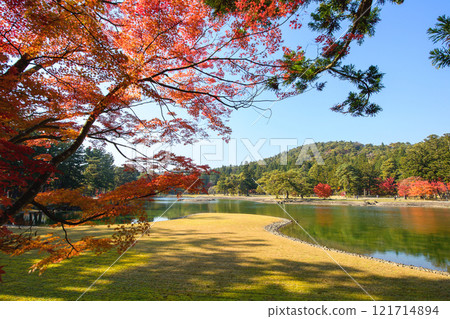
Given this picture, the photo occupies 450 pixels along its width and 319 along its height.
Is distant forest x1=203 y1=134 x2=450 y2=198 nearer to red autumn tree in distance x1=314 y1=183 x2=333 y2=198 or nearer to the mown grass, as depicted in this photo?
red autumn tree in distance x1=314 y1=183 x2=333 y2=198

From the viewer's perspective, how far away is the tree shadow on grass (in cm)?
308

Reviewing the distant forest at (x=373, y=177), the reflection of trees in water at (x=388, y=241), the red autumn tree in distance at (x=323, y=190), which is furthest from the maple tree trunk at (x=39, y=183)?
the red autumn tree in distance at (x=323, y=190)

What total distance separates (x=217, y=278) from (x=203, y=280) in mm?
265

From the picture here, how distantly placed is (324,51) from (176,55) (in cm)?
240

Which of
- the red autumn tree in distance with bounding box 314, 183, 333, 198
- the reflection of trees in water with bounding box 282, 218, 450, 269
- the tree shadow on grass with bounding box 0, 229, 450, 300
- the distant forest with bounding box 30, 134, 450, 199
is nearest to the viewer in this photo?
the tree shadow on grass with bounding box 0, 229, 450, 300

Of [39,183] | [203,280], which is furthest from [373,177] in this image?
[39,183]

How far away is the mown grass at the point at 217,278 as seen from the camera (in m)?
3.10

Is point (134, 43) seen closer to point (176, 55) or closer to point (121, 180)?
point (176, 55)

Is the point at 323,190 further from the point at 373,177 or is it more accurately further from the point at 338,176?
the point at 373,177

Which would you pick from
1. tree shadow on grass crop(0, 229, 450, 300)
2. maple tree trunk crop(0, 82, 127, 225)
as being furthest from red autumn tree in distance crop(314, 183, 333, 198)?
maple tree trunk crop(0, 82, 127, 225)

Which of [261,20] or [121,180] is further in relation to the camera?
[121,180]

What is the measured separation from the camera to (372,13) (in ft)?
11.5

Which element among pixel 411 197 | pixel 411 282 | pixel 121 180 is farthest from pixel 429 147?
pixel 121 180

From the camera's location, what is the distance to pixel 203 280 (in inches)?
144
